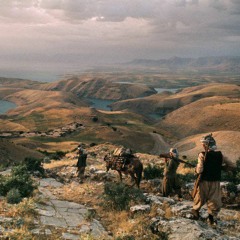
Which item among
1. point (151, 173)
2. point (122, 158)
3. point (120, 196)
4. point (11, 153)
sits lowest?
point (11, 153)

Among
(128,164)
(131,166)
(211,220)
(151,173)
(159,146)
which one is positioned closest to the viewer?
(211,220)

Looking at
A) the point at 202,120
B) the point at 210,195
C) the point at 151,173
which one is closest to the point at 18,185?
the point at 151,173

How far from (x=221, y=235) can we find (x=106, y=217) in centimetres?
414

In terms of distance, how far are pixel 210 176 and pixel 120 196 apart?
3651 mm

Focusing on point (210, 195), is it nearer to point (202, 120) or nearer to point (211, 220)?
point (211, 220)

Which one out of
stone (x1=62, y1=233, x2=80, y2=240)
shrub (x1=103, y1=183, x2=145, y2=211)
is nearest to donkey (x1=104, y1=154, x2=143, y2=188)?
shrub (x1=103, y1=183, x2=145, y2=211)

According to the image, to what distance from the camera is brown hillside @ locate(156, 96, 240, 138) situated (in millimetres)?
111469

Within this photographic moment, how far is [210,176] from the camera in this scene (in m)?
9.93

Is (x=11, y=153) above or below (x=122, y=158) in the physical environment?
below

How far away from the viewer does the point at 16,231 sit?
8242 millimetres

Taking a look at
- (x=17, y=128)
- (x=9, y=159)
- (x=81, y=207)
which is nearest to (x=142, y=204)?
(x=81, y=207)

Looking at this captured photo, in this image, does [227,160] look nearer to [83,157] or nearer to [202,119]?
[83,157]

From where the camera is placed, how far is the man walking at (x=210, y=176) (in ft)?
32.2

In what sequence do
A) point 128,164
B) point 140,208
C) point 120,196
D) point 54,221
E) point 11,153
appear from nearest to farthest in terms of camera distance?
point 54,221
point 140,208
point 120,196
point 128,164
point 11,153
